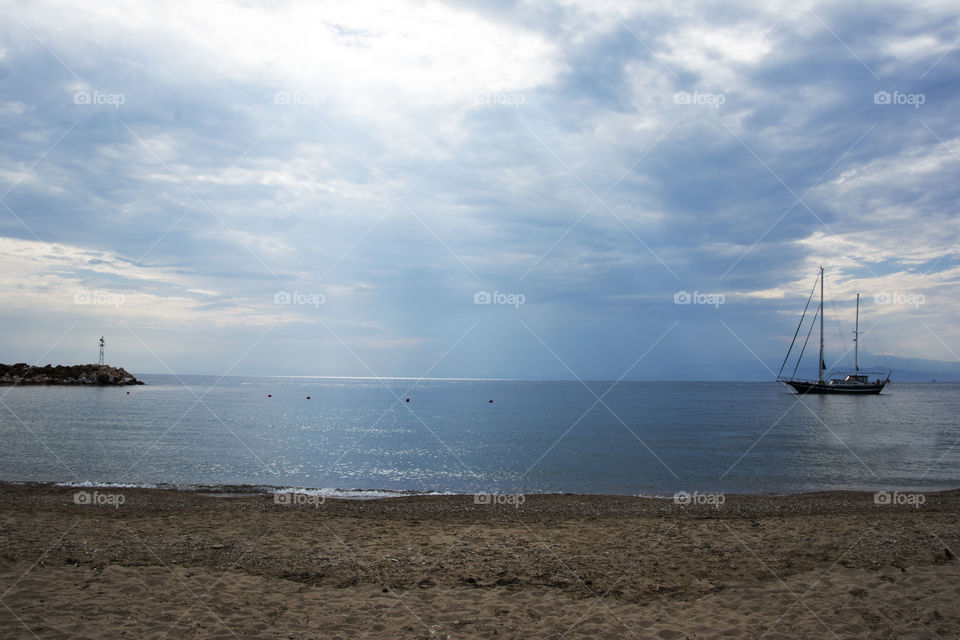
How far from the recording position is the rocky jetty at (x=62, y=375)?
128125mm

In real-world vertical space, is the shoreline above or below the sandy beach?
below

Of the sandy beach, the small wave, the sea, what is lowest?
the sea

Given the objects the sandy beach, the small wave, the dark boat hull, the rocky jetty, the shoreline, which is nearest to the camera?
the sandy beach

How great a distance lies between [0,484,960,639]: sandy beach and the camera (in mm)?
7859

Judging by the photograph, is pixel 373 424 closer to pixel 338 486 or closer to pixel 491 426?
pixel 491 426

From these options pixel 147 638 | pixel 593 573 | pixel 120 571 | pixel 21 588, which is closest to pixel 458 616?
pixel 593 573

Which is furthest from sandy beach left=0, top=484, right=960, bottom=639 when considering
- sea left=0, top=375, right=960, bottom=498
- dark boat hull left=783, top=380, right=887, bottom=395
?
dark boat hull left=783, top=380, right=887, bottom=395

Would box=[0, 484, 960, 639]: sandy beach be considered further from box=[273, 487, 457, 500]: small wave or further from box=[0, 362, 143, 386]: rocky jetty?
box=[0, 362, 143, 386]: rocky jetty

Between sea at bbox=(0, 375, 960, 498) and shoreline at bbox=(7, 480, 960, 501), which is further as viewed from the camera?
sea at bbox=(0, 375, 960, 498)

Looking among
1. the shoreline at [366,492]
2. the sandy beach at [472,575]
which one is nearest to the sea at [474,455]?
the shoreline at [366,492]

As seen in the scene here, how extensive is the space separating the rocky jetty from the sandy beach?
145 meters

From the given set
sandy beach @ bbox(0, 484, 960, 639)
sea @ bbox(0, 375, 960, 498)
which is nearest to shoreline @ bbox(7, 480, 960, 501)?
sea @ bbox(0, 375, 960, 498)

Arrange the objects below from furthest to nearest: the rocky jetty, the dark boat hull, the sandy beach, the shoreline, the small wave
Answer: the rocky jetty
the dark boat hull
the small wave
the shoreline
the sandy beach

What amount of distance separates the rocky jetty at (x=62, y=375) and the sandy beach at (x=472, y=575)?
144670 mm
